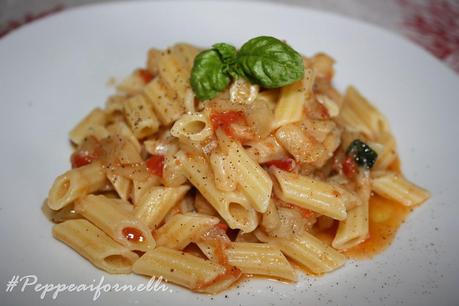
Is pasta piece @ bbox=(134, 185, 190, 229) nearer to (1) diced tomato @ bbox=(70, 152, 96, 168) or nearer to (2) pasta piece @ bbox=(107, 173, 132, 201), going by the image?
(2) pasta piece @ bbox=(107, 173, 132, 201)

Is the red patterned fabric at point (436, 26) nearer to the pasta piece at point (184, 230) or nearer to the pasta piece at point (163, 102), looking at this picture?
the pasta piece at point (163, 102)

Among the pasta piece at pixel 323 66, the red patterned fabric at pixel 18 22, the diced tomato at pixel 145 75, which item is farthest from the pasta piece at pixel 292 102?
the red patterned fabric at pixel 18 22

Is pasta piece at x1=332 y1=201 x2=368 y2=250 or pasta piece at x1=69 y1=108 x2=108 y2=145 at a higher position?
pasta piece at x1=69 y1=108 x2=108 y2=145

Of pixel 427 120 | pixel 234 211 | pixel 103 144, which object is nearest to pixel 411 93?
pixel 427 120

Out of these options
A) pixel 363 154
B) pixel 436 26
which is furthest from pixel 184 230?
pixel 436 26

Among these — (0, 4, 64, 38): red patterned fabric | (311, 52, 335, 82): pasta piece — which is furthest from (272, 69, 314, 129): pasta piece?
(0, 4, 64, 38): red patterned fabric

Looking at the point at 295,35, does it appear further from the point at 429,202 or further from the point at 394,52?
the point at 429,202

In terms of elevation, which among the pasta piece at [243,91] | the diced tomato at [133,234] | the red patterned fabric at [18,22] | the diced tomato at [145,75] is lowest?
the diced tomato at [133,234]
